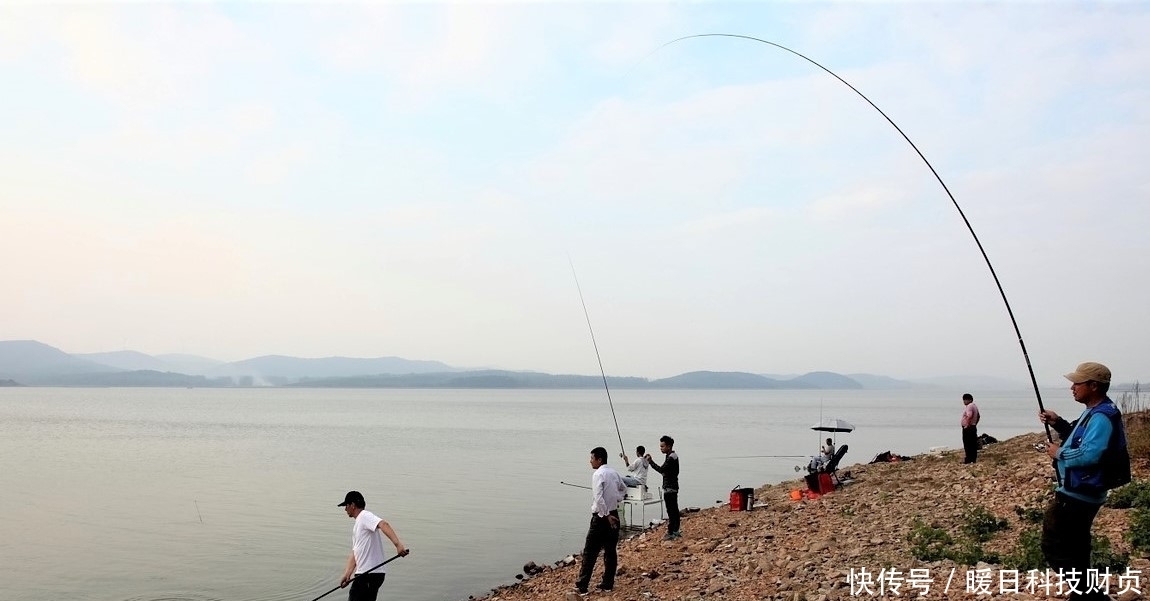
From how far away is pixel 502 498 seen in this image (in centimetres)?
3002

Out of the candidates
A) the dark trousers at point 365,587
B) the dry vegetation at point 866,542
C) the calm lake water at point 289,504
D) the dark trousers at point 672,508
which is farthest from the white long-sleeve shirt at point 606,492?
the calm lake water at point 289,504

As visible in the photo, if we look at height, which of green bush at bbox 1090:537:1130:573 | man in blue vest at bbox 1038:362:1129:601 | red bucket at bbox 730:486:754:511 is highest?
man in blue vest at bbox 1038:362:1129:601

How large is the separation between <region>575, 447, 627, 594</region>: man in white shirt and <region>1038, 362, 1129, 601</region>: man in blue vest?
4816 mm

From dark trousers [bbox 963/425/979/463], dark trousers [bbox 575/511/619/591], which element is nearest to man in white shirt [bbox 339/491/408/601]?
dark trousers [bbox 575/511/619/591]

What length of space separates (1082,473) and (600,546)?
5.76m

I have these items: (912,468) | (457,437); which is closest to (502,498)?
(912,468)

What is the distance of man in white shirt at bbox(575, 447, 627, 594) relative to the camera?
989 cm

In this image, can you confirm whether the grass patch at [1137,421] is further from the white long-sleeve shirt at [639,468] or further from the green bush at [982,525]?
the white long-sleeve shirt at [639,468]

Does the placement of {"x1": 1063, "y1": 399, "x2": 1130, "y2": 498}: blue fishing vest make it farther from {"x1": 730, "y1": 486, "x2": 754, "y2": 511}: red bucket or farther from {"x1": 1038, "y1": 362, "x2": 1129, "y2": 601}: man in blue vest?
{"x1": 730, "y1": 486, "x2": 754, "y2": 511}: red bucket

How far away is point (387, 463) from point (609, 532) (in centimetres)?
3646

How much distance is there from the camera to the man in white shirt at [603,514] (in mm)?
9891

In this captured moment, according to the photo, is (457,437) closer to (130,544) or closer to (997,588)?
(130,544)

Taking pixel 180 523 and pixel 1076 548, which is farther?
pixel 180 523

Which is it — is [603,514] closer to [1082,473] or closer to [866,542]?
[866,542]
